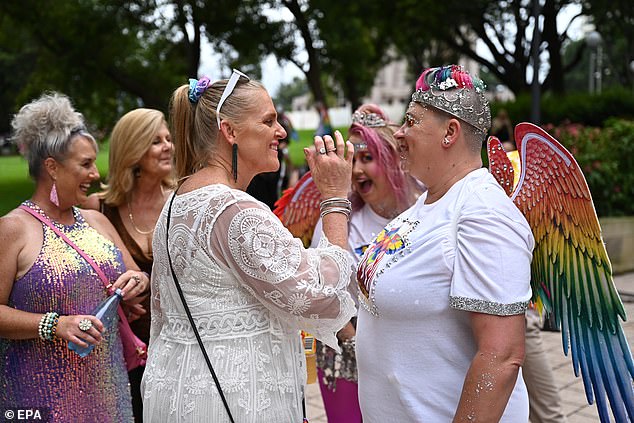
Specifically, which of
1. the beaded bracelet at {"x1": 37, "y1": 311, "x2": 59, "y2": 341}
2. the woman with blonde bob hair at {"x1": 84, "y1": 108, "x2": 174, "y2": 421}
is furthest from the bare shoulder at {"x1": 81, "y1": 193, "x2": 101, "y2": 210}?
the beaded bracelet at {"x1": 37, "y1": 311, "x2": 59, "y2": 341}

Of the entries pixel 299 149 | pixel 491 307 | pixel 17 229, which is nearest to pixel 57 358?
pixel 17 229

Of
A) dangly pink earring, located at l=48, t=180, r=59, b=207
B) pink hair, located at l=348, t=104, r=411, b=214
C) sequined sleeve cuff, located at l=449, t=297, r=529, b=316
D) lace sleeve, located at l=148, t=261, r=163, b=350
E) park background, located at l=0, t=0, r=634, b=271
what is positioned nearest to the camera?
sequined sleeve cuff, located at l=449, t=297, r=529, b=316

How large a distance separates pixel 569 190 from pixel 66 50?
19.7m

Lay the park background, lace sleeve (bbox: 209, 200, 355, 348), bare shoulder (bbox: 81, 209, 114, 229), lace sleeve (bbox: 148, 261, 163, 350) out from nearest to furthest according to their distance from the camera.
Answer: lace sleeve (bbox: 209, 200, 355, 348)
lace sleeve (bbox: 148, 261, 163, 350)
bare shoulder (bbox: 81, 209, 114, 229)
the park background

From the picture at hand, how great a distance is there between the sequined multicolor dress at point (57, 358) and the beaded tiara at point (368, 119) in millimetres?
1562

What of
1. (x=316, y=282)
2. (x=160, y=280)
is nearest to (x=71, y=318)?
(x=160, y=280)

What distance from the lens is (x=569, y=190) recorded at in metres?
2.26

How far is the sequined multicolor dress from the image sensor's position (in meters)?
2.73

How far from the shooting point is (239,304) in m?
2.14

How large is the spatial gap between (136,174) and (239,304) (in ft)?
5.98

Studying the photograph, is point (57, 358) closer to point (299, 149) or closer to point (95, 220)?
point (95, 220)

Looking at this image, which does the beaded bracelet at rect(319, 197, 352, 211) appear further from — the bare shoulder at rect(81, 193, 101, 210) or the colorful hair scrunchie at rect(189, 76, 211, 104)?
the bare shoulder at rect(81, 193, 101, 210)

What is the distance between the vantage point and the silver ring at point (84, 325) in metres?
2.63

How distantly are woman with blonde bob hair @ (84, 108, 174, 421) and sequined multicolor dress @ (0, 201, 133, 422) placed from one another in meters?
0.74
